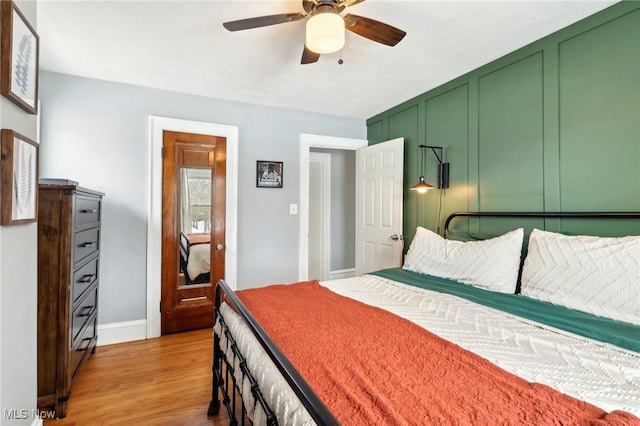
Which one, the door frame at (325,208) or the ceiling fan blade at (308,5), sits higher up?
the ceiling fan blade at (308,5)

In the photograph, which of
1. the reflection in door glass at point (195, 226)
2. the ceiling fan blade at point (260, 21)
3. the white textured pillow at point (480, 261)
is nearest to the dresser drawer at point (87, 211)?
the reflection in door glass at point (195, 226)

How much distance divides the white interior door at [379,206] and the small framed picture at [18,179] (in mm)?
2871

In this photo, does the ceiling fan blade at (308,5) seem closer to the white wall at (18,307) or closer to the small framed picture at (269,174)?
the white wall at (18,307)

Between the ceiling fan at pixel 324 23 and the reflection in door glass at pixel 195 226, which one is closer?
the ceiling fan at pixel 324 23

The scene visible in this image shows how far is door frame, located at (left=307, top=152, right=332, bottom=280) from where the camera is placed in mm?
4977

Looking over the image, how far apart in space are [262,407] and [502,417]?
2.27 feet

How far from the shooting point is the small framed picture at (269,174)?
3539 mm

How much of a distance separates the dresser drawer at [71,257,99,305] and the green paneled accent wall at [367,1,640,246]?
2.93 m

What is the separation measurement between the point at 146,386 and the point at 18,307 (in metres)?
1.10

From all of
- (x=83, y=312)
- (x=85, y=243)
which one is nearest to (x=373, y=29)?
(x=85, y=243)

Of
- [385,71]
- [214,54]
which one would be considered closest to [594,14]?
[385,71]

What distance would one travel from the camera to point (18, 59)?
1346 millimetres

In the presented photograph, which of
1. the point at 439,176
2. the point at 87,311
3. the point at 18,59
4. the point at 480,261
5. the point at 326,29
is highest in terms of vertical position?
the point at 326,29

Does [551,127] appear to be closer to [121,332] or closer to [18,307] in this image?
[18,307]
